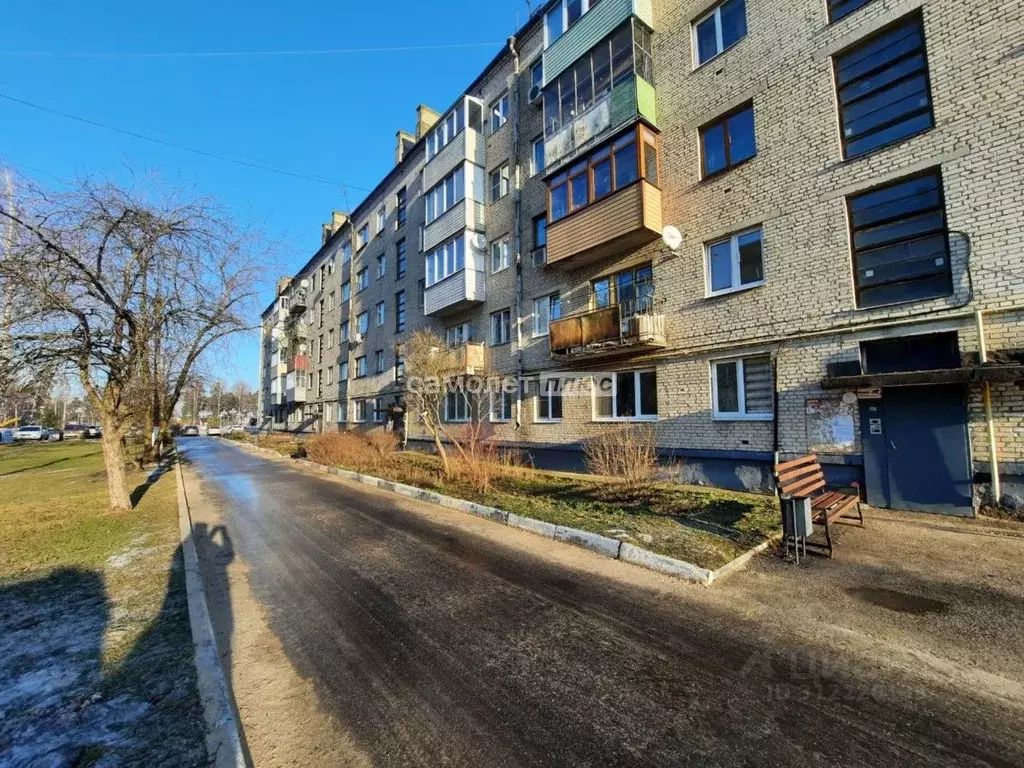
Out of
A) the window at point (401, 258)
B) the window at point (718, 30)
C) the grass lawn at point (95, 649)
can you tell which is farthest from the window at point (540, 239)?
the grass lawn at point (95, 649)

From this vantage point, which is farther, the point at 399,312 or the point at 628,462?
the point at 399,312

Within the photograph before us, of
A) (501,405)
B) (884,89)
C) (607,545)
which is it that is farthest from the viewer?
(501,405)

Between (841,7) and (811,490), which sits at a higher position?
(841,7)

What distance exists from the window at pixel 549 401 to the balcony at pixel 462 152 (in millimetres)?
10870

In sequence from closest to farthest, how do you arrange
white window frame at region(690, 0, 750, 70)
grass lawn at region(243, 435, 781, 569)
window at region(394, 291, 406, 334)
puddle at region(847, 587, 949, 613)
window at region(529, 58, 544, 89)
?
puddle at region(847, 587, 949, 613) < grass lawn at region(243, 435, 781, 569) < white window frame at region(690, 0, 750, 70) < window at region(529, 58, 544, 89) < window at region(394, 291, 406, 334)

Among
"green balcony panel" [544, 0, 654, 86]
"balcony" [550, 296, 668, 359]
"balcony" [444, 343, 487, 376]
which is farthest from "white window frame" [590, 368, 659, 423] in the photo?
"green balcony panel" [544, 0, 654, 86]

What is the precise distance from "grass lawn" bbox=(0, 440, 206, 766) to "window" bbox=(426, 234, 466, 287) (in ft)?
47.6

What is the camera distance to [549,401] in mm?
15758

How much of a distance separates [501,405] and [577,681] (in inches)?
566

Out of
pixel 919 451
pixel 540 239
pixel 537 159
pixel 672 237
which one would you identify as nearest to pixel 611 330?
pixel 672 237

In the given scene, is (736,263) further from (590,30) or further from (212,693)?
(212,693)

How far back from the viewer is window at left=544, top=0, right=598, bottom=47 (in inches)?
568

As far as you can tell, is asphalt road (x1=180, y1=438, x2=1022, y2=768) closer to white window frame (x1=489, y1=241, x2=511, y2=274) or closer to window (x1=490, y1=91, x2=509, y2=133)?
white window frame (x1=489, y1=241, x2=511, y2=274)

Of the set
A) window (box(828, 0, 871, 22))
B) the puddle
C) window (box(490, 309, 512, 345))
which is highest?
window (box(828, 0, 871, 22))
